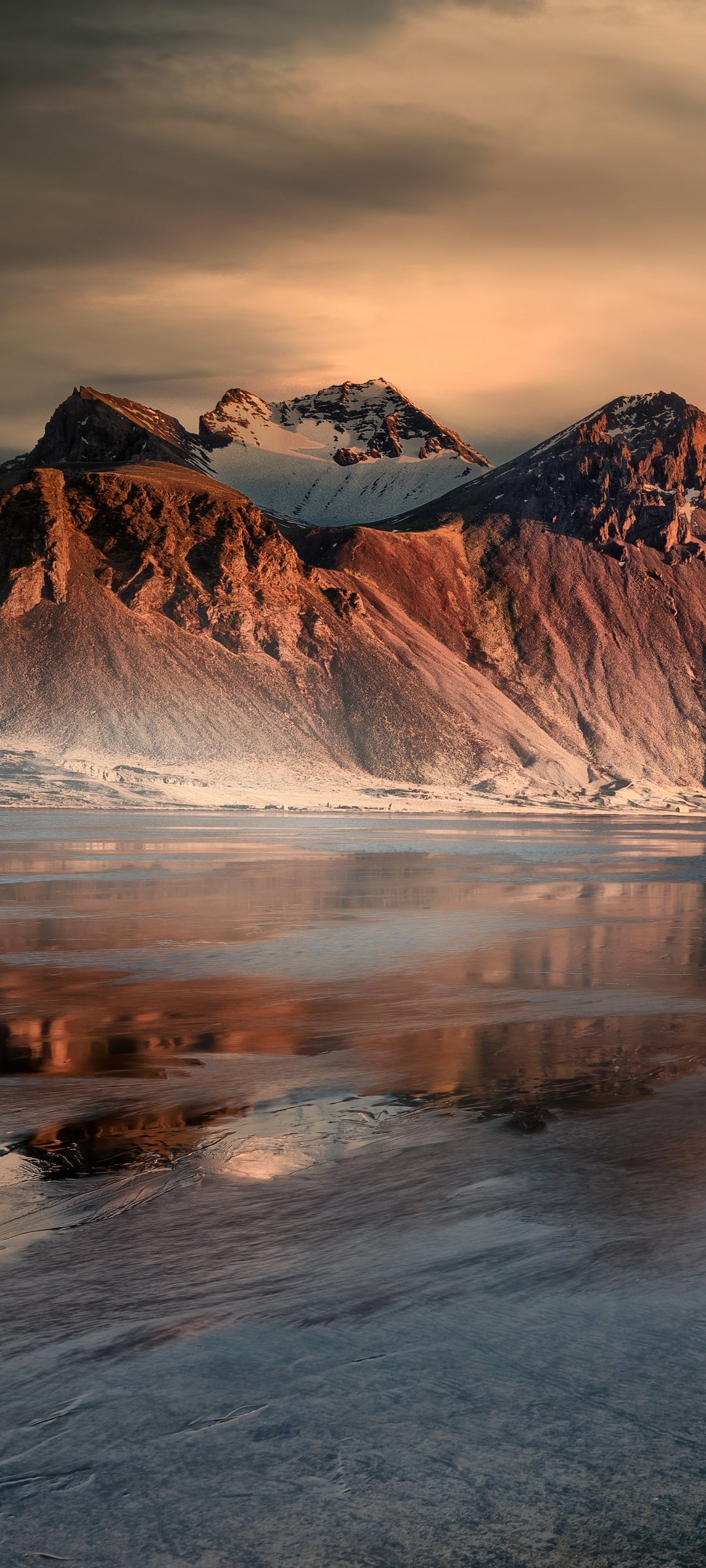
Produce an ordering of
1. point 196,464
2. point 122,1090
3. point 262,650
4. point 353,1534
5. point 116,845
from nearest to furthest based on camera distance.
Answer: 1. point 353,1534
2. point 122,1090
3. point 116,845
4. point 262,650
5. point 196,464

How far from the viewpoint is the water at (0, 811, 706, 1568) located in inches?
123

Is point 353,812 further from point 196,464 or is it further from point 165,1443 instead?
point 196,464

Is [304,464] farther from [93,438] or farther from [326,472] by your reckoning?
[93,438]

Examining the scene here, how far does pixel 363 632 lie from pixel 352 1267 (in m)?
96.4

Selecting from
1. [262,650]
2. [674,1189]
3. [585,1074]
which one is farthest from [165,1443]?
[262,650]

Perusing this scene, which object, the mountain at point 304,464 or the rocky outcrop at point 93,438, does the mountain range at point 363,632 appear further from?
Result: the mountain at point 304,464

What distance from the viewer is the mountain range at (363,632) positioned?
81875 mm

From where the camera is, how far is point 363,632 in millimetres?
100062

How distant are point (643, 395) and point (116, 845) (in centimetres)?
11902

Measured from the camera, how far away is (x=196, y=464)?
16238cm

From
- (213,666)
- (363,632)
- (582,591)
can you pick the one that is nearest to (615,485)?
(582,591)

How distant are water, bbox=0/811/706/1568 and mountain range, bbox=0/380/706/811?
5649cm

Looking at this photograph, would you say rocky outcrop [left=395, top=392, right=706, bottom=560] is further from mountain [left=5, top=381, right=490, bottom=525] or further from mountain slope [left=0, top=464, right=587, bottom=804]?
mountain [left=5, top=381, right=490, bottom=525]

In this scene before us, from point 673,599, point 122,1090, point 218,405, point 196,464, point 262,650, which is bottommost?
point 122,1090
